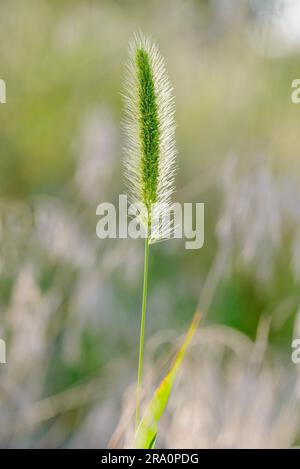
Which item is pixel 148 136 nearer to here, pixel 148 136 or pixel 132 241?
pixel 148 136

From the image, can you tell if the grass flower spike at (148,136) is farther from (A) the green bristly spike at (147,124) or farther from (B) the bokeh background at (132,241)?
(B) the bokeh background at (132,241)

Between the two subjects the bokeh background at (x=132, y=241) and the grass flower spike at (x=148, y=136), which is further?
the bokeh background at (x=132, y=241)

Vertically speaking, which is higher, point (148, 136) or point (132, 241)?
point (148, 136)

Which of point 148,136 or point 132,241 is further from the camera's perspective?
point 132,241

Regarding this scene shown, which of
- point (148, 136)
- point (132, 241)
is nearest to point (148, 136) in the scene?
point (148, 136)

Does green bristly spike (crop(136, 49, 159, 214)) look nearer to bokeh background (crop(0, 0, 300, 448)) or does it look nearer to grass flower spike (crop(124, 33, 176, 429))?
grass flower spike (crop(124, 33, 176, 429))

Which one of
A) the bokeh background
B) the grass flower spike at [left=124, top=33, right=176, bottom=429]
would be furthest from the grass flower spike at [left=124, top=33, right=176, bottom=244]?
the bokeh background

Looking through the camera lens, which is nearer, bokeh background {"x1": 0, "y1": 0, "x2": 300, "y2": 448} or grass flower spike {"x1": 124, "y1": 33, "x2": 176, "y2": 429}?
grass flower spike {"x1": 124, "y1": 33, "x2": 176, "y2": 429}

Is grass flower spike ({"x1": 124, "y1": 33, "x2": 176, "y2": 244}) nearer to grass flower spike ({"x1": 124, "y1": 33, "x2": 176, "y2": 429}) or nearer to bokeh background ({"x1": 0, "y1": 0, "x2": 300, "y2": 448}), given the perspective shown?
grass flower spike ({"x1": 124, "y1": 33, "x2": 176, "y2": 429})

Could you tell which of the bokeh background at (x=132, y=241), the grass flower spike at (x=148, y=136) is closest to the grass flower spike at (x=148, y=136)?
the grass flower spike at (x=148, y=136)
